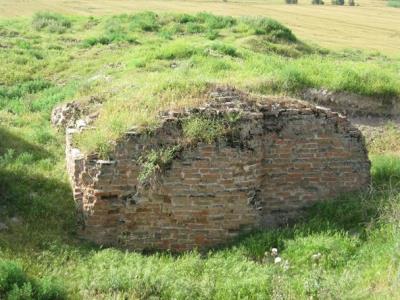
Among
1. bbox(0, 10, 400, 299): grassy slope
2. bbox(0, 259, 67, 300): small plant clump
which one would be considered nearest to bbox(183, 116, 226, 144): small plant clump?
bbox(0, 10, 400, 299): grassy slope

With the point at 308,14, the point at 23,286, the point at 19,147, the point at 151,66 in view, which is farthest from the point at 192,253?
the point at 308,14

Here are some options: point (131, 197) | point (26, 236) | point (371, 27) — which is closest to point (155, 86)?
point (131, 197)

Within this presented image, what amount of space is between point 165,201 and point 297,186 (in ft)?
6.10

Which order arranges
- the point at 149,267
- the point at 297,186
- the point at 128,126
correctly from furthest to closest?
the point at 297,186
the point at 128,126
the point at 149,267

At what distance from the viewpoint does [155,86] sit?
8219 mm

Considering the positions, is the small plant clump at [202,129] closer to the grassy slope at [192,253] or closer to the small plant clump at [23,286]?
the grassy slope at [192,253]

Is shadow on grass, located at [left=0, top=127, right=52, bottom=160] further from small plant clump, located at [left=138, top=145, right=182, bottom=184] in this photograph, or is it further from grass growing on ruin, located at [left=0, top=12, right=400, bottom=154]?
small plant clump, located at [left=138, top=145, right=182, bottom=184]

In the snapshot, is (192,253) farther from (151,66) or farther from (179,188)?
(151,66)

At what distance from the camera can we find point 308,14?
124 ft

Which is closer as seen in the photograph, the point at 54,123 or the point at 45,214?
the point at 45,214

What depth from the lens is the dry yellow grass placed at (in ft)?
87.0

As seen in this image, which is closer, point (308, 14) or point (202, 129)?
point (202, 129)

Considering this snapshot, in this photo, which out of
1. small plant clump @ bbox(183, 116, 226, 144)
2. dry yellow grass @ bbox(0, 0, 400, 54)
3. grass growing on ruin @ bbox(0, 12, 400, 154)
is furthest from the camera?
dry yellow grass @ bbox(0, 0, 400, 54)

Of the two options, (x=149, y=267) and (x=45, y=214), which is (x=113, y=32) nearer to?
(x=45, y=214)
